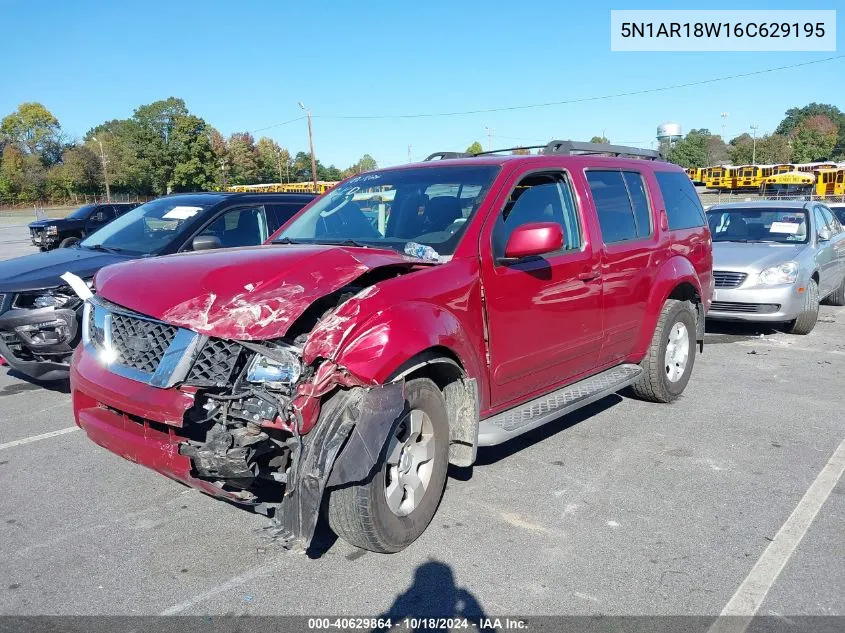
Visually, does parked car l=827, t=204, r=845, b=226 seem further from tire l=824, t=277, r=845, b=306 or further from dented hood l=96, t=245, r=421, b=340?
dented hood l=96, t=245, r=421, b=340

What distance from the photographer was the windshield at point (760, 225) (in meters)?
9.88

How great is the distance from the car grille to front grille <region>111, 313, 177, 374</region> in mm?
218

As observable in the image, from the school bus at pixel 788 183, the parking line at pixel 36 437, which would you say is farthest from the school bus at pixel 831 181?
the parking line at pixel 36 437

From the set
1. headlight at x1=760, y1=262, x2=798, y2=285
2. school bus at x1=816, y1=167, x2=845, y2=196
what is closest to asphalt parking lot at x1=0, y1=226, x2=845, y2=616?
headlight at x1=760, y1=262, x2=798, y2=285

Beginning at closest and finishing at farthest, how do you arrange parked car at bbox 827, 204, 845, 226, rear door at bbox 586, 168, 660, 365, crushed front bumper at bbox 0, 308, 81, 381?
rear door at bbox 586, 168, 660, 365
crushed front bumper at bbox 0, 308, 81, 381
parked car at bbox 827, 204, 845, 226

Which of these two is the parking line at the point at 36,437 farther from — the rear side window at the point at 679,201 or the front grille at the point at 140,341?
the rear side window at the point at 679,201

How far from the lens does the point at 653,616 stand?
299cm

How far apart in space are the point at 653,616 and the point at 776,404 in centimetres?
384

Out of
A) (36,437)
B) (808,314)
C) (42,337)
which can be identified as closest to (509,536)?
(36,437)

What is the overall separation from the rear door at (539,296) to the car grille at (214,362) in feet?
4.90

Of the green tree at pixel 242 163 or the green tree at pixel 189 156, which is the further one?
the green tree at pixel 242 163

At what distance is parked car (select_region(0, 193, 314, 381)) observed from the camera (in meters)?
5.79

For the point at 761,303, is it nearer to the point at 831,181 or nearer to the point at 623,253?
the point at 623,253

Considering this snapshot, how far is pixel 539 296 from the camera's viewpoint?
435cm
